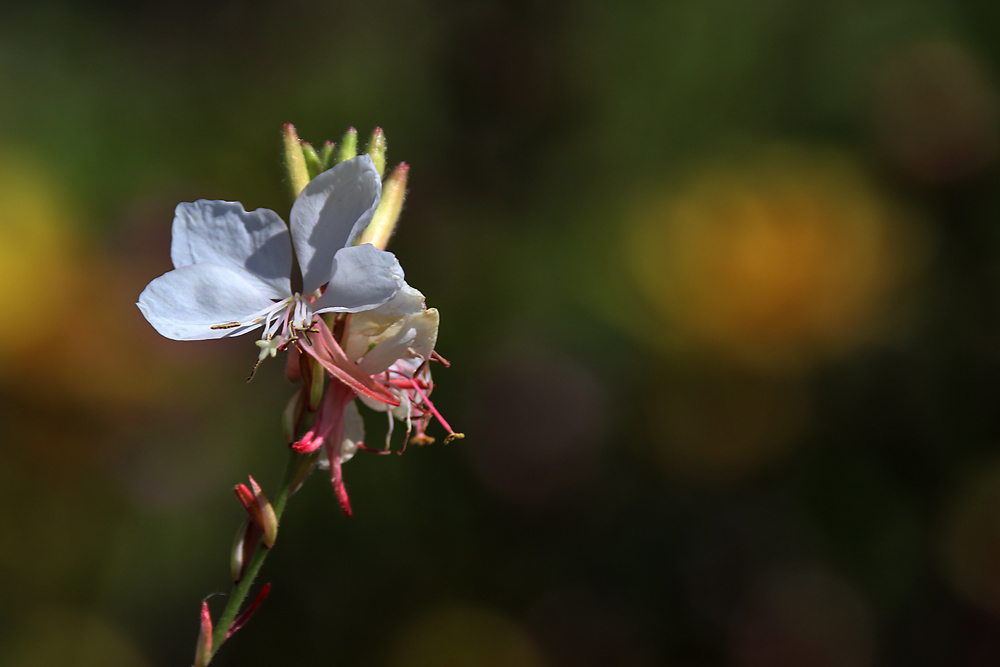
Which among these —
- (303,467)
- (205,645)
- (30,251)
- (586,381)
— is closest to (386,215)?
(303,467)

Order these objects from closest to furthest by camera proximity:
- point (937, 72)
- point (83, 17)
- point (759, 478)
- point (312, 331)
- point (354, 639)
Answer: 1. point (312, 331)
2. point (354, 639)
3. point (759, 478)
4. point (937, 72)
5. point (83, 17)

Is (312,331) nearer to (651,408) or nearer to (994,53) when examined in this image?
(651,408)

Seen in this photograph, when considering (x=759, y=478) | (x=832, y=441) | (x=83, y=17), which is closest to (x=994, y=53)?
(x=832, y=441)

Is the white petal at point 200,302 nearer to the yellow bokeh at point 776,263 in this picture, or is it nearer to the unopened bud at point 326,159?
the unopened bud at point 326,159

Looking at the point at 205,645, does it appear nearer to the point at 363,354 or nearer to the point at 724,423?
the point at 363,354

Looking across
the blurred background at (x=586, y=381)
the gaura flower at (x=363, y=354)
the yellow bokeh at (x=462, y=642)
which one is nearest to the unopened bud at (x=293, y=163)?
the gaura flower at (x=363, y=354)

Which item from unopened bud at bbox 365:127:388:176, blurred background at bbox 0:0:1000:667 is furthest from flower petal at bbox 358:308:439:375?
blurred background at bbox 0:0:1000:667
